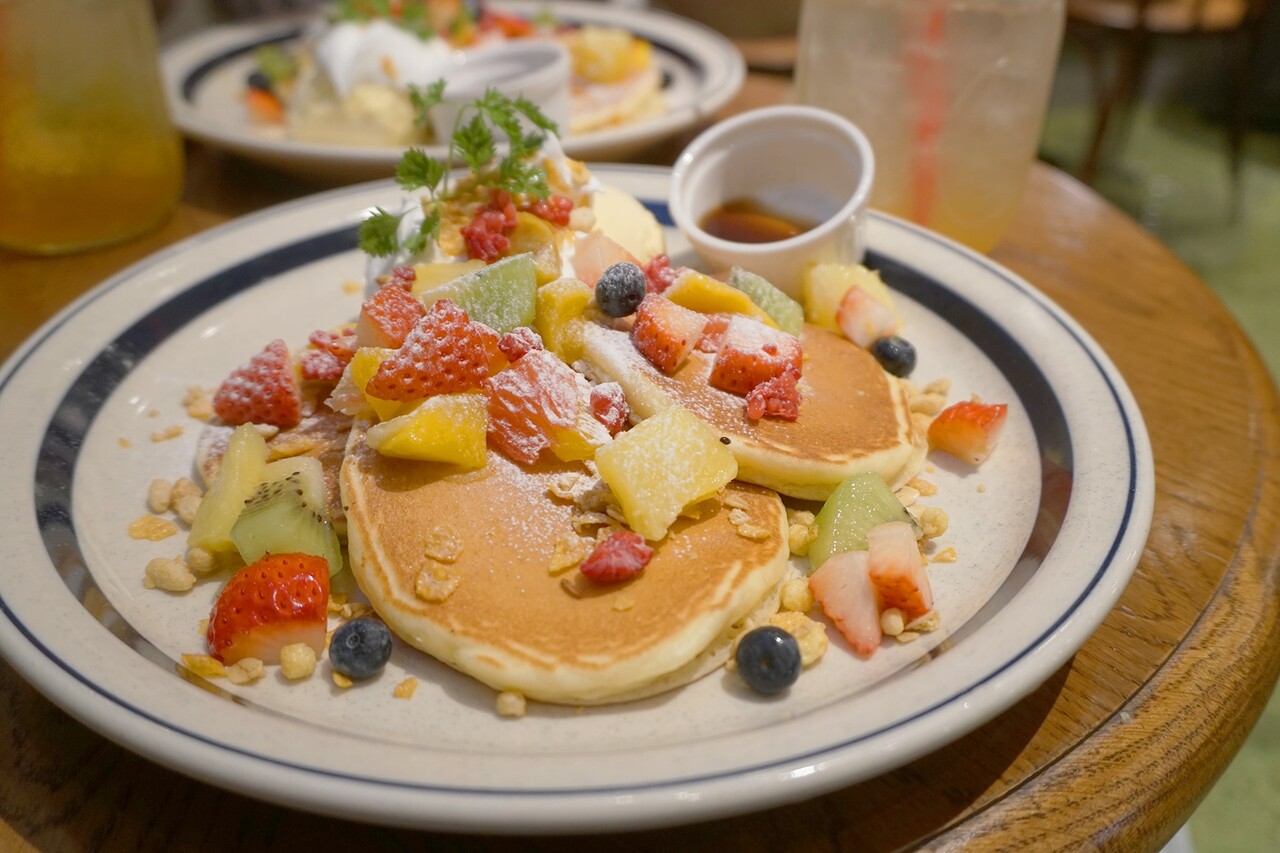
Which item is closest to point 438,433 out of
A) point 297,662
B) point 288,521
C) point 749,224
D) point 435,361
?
point 435,361

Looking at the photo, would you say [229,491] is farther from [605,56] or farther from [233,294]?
[605,56]

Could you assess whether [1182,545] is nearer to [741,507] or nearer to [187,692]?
[741,507]

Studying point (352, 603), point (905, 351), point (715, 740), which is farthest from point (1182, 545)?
point (352, 603)

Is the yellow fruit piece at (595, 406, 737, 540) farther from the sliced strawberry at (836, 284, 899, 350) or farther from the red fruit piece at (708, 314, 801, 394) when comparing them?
the sliced strawberry at (836, 284, 899, 350)

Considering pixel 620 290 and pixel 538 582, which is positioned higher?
pixel 620 290

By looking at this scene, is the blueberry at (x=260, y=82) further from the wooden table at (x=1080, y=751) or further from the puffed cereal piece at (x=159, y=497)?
the wooden table at (x=1080, y=751)

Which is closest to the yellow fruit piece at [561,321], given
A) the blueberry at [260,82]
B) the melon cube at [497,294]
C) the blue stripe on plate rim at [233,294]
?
the melon cube at [497,294]
